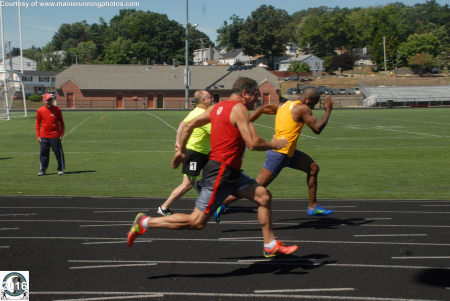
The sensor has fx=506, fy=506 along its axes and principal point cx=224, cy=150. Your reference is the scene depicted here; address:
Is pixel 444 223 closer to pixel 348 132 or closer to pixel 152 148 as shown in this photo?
pixel 152 148

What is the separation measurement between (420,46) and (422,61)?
9949 mm

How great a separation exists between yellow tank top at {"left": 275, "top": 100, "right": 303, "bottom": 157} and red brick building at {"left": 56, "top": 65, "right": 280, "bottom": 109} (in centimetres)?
6642

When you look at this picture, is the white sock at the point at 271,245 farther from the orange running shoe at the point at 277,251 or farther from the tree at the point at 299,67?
the tree at the point at 299,67

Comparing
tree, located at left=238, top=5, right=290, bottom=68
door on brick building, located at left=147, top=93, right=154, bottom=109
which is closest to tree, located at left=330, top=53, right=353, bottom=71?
tree, located at left=238, top=5, right=290, bottom=68

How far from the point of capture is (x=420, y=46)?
113812mm

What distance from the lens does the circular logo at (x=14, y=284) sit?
5.01m

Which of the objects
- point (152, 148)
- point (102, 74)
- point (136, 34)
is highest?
point (136, 34)

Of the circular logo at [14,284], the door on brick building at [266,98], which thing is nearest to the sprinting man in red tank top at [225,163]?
the circular logo at [14,284]

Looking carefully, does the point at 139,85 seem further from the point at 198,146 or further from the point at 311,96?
the point at 311,96

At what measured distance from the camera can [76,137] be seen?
24.8m

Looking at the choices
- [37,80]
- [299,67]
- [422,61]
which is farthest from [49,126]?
[37,80]

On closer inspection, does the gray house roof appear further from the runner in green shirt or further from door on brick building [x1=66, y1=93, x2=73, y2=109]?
the runner in green shirt

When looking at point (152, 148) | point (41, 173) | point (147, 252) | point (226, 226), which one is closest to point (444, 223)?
point (226, 226)

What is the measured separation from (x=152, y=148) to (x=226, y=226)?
12705 millimetres
